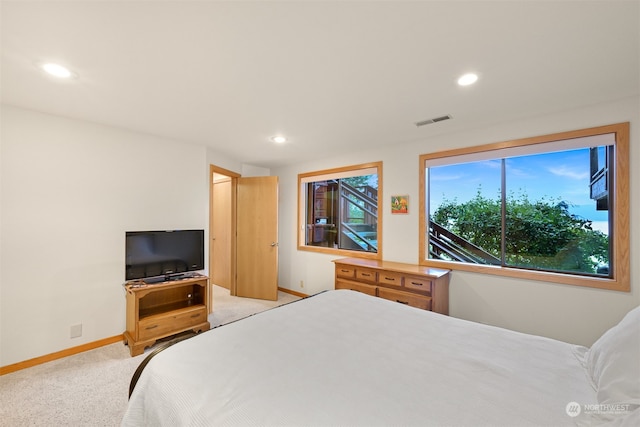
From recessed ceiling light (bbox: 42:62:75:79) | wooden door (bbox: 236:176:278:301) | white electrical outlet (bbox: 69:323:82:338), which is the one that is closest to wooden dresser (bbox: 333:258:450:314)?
wooden door (bbox: 236:176:278:301)

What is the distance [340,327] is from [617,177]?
2704 millimetres

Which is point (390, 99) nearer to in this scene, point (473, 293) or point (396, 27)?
point (396, 27)

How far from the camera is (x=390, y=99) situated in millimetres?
2195

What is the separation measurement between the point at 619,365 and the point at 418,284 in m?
1.86

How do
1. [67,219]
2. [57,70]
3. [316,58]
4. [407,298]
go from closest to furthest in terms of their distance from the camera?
[316,58] → [57,70] → [67,219] → [407,298]

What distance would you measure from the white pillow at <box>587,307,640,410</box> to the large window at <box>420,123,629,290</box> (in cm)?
163

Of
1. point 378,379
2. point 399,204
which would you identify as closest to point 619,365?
point 378,379

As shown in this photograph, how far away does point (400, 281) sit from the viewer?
296cm

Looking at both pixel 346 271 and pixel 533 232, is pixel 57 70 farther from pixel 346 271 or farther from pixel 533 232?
pixel 533 232

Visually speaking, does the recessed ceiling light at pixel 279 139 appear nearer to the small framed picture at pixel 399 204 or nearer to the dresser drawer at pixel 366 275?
the small framed picture at pixel 399 204

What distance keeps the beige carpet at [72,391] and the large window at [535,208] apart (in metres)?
3.29

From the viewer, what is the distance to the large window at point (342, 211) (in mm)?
3943

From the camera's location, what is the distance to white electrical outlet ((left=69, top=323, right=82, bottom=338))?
2.61 m

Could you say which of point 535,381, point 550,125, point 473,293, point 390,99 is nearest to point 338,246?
point 473,293
